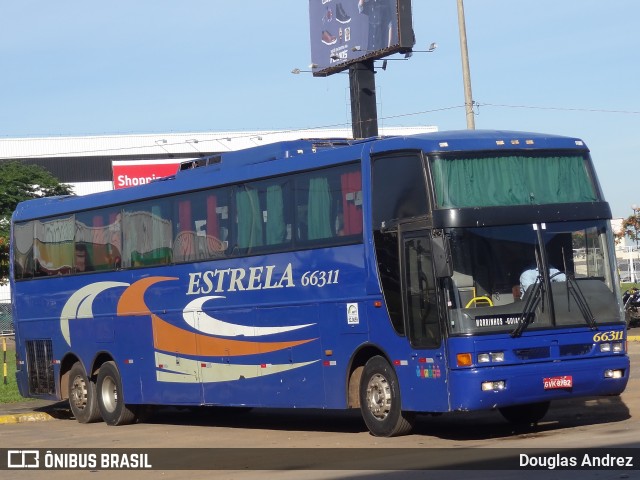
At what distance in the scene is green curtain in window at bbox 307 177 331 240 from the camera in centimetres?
1605

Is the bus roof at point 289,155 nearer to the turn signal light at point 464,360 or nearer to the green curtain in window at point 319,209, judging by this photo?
the green curtain in window at point 319,209

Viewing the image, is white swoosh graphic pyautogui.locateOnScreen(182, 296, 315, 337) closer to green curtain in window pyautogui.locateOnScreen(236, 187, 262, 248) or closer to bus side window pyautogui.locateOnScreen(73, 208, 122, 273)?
green curtain in window pyautogui.locateOnScreen(236, 187, 262, 248)

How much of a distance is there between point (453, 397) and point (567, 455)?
7.19ft

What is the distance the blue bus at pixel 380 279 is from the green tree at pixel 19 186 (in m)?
38.2

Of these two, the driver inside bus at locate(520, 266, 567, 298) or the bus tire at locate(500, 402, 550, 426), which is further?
the bus tire at locate(500, 402, 550, 426)

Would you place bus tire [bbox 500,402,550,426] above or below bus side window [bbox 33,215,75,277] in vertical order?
below

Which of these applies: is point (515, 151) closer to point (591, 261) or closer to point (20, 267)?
point (591, 261)

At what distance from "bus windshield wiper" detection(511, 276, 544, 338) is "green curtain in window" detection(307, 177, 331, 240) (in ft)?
10.1

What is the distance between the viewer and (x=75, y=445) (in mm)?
17672

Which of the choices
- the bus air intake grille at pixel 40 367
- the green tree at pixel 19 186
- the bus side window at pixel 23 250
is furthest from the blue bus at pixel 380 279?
the green tree at pixel 19 186

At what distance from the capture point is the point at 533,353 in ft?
46.6

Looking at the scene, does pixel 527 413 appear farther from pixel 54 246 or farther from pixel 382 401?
pixel 54 246

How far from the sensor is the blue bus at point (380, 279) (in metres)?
14.2

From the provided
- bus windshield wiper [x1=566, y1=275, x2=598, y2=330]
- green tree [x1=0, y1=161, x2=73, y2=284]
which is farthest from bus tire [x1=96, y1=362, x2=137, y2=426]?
green tree [x1=0, y1=161, x2=73, y2=284]
